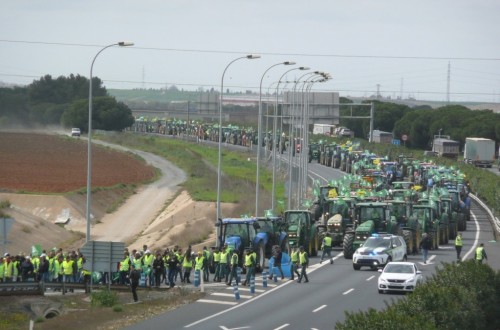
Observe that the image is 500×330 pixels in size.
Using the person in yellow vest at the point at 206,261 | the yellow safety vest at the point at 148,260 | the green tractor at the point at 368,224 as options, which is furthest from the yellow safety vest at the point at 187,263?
the green tractor at the point at 368,224

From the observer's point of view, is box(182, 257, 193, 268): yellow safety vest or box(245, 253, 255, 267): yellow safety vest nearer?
box(245, 253, 255, 267): yellow safety vest

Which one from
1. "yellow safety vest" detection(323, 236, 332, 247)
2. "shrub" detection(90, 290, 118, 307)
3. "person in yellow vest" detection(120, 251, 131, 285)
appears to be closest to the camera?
"shrub" detection(90, 290, 118, 307)

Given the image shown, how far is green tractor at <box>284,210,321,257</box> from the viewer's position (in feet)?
153

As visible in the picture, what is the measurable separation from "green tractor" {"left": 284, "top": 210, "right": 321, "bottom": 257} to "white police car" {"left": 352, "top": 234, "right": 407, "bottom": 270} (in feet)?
11.7

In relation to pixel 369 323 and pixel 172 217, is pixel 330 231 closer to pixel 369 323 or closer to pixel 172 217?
pixel 172 217

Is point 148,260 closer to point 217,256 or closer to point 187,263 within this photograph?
point 187,263

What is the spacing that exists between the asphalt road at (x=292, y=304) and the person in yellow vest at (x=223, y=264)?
2.77ft

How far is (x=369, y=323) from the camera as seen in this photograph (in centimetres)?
1908

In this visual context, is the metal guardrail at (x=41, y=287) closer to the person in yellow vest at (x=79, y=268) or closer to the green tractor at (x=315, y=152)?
the person in yellow vest at (x=79, y=268)

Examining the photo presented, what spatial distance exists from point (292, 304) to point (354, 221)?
1621 cm

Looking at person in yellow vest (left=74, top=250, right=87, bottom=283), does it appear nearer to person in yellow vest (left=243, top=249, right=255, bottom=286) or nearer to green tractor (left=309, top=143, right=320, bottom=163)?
person in yellow vest (left=243, top=249, right=255, bottom=286)

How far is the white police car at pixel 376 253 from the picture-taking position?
4309 centimetres

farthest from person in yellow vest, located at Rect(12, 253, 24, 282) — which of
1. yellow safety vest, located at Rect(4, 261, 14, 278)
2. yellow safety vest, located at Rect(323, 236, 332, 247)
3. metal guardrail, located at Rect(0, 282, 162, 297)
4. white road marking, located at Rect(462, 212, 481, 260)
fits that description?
white road marking, located at Rect(462, 212, 481, 260)

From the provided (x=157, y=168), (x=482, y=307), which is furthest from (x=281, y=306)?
(x=157, y=168)
